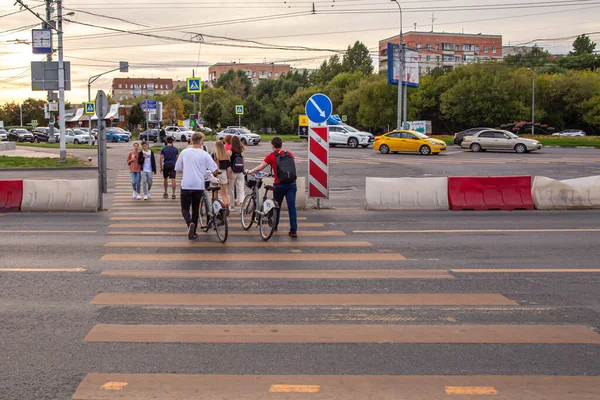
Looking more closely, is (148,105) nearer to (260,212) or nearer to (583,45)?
(260,212)

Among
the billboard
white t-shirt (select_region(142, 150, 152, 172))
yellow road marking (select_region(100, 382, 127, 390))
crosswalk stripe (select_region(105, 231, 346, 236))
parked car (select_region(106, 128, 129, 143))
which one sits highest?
the billboard

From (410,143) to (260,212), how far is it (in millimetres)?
31117

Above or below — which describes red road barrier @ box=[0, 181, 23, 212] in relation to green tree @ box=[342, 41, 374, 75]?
below

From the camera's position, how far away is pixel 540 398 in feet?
14.7

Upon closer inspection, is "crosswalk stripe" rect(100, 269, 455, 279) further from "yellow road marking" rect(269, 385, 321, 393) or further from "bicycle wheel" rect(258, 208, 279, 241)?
"yellow road marking" rect(269, 385, 321, 393)

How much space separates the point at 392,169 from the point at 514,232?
60.3ft

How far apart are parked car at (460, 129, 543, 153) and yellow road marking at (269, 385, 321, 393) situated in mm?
39011

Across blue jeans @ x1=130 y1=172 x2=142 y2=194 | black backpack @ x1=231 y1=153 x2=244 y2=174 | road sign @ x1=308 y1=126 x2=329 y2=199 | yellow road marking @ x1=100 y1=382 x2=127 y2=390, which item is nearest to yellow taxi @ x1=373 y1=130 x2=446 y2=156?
blue jeans @ x1=130 y1=172 x2=142 y2=194

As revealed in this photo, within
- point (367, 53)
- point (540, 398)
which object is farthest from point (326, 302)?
point (367, 53)

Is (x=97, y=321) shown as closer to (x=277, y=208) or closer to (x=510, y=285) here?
(x=510, y=285)

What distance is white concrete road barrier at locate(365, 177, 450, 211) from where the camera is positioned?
642 inches

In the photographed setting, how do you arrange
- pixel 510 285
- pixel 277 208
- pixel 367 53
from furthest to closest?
pixel 367 53 < pixel 277 208 < pixel 510 285

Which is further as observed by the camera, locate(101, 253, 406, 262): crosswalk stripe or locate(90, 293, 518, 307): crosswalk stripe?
locate(101, 253, 406, 262): crosswalk stripe

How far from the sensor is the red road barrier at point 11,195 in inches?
629
